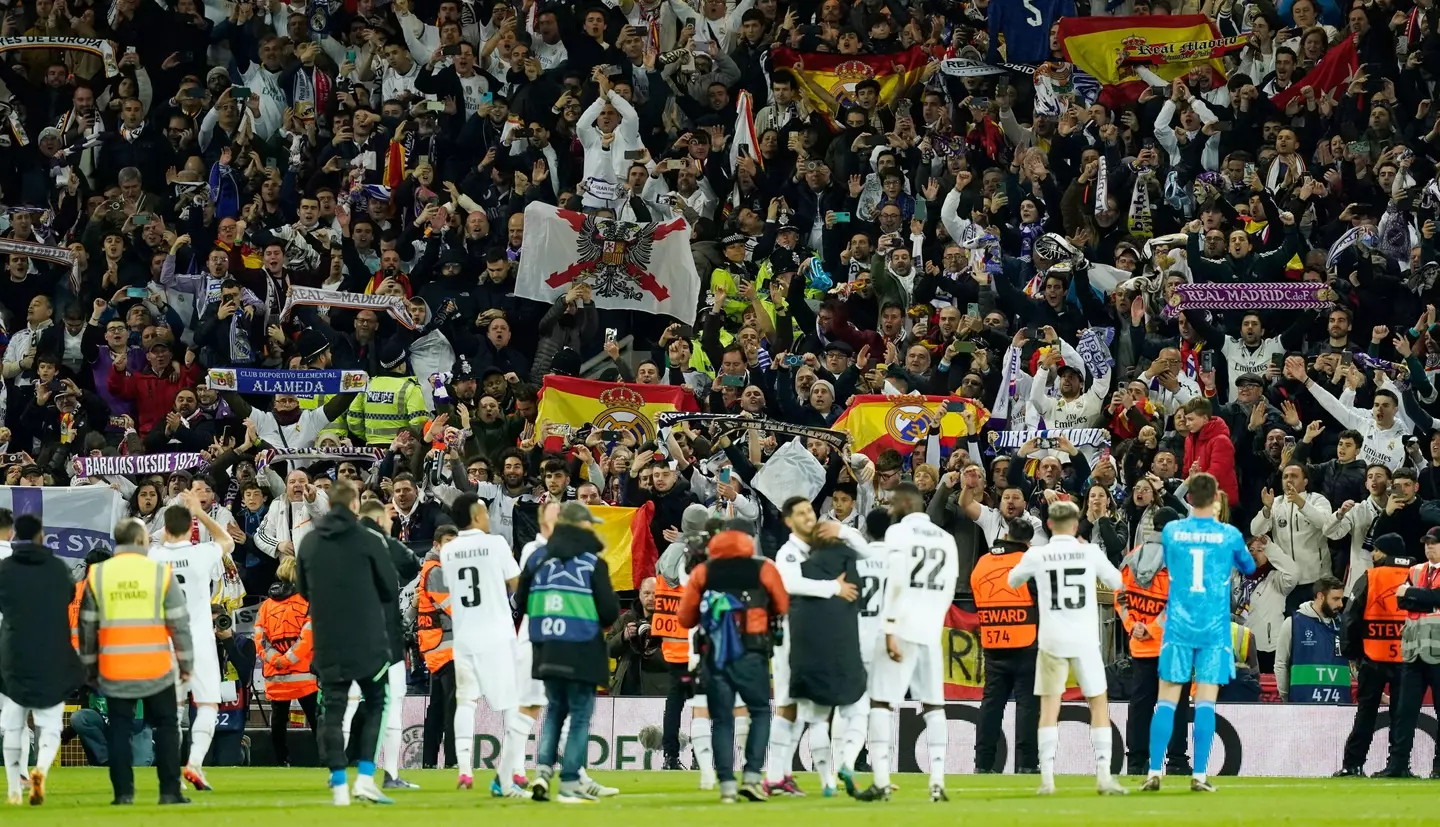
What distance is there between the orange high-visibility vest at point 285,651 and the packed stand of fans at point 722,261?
53.7 inches

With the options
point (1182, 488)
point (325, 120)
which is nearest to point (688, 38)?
point (325, 120)

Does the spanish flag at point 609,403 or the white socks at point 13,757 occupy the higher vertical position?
the spanish flag at point 609,403

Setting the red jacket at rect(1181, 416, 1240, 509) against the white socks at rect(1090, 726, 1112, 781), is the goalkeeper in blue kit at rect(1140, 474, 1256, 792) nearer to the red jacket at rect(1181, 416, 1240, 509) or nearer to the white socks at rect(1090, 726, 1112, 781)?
the white socks at rect(1090, 726, 1112, 781)

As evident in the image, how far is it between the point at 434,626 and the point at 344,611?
16.9ft

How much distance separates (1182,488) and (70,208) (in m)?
16.4

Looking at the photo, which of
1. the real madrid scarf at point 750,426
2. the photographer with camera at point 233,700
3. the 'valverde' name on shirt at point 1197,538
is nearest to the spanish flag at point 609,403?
the real madrid scarf at point 750,426

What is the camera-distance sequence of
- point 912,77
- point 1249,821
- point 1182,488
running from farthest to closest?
point 912,77, point 1182,488, point 1249,821

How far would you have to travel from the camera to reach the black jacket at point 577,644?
15.1m

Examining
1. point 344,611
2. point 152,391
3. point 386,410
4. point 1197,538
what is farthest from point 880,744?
point 152,391

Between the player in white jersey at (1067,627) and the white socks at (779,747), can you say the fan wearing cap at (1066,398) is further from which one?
the white socks at (779,747)

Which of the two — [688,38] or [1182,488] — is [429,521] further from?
[688,38]

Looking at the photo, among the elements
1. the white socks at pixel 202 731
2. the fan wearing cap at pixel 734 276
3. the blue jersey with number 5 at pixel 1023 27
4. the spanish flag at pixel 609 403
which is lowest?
the white socks at pixel 202 731

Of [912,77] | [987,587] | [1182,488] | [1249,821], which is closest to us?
[1249,821]

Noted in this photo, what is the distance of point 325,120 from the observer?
31.4 metres
